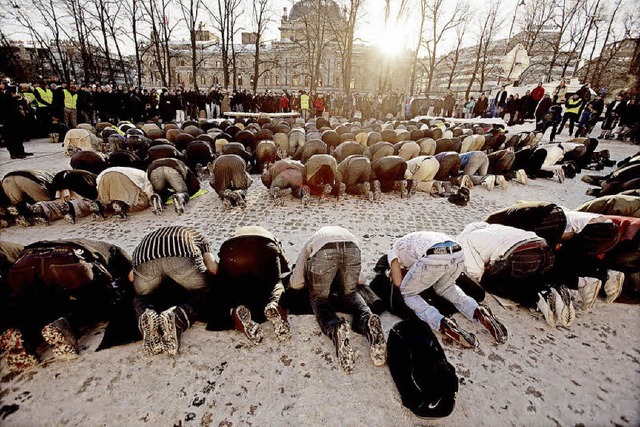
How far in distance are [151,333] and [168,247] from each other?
31.5 inches

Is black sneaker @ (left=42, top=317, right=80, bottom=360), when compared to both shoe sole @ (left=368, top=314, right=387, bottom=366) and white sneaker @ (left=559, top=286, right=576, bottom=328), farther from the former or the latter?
white sneaker @ (left=559, top=286, right=576, bottom=328)

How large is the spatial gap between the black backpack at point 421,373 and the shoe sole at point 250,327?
1275 mm

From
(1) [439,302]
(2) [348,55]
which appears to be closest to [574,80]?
(2) [348,55]

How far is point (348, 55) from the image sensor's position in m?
22.4

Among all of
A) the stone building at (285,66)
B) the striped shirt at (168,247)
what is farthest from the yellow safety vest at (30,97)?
the stone building at (285,66)

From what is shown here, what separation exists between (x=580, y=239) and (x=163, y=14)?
35.9 m

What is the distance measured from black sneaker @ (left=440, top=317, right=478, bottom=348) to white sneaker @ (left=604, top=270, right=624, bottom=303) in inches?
90.0

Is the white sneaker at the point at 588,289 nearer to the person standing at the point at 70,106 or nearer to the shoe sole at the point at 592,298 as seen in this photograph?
the shoe sole at the point at 592,298

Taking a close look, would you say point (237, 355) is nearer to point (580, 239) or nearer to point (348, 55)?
point (580, 239)

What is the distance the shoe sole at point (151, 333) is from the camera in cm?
266

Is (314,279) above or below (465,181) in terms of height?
below

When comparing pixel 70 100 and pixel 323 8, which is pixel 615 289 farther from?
pixel 323 8

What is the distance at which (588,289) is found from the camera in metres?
3.49

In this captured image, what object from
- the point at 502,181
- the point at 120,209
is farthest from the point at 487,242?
the point at 120,209
